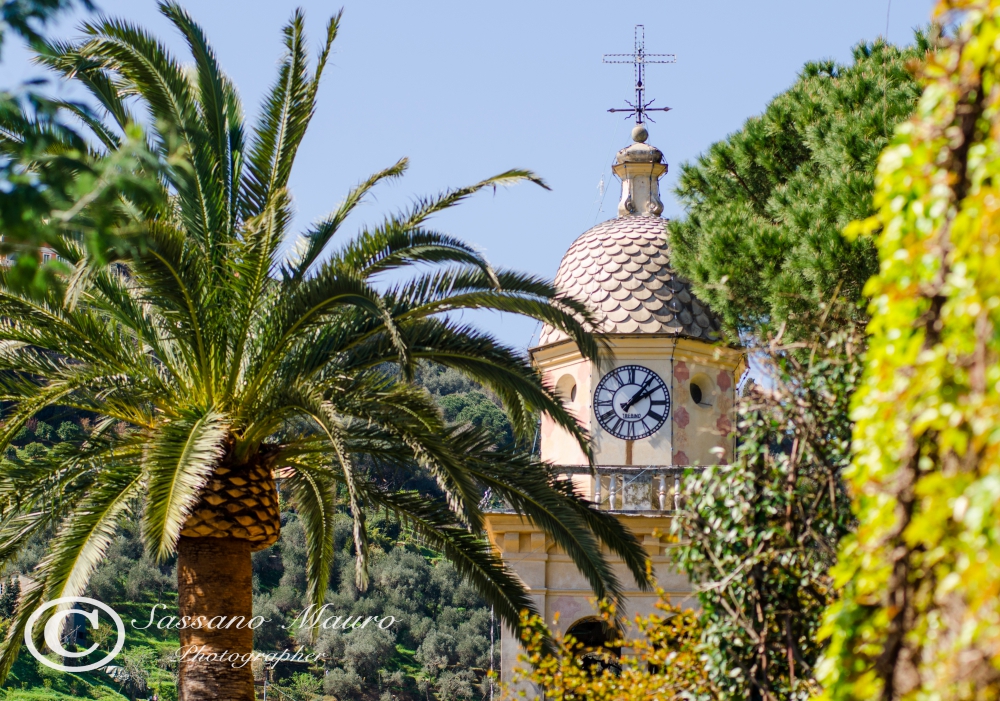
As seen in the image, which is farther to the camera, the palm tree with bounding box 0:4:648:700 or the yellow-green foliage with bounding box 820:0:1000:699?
the palm tree with bounding box 0:4:648:700

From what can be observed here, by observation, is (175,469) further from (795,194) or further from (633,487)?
(633,487)

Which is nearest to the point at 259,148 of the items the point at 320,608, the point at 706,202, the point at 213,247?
the point at 213,247

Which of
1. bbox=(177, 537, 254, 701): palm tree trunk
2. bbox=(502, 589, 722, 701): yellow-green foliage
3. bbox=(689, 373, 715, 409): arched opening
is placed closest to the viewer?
bbox=(502, 589, 722, 701): yellow-green foliage

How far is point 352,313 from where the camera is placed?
451 inches

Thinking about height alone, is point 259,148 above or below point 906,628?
above

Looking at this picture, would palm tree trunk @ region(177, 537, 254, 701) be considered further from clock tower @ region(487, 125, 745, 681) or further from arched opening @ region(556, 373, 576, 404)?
arched opening @ region(556, 373, 576, 404)

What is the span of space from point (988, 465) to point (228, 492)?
26.5 feet

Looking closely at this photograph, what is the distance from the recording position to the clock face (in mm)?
20000

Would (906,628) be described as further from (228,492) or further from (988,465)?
(228,492)

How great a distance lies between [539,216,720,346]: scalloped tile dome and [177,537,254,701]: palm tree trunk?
30.9ft

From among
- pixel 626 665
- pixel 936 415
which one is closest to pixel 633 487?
pixel 626 665

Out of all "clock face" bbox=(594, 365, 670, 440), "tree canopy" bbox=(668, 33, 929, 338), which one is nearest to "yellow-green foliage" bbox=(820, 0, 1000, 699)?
"tree canopy" bbox=(668, 33, 929, 338)

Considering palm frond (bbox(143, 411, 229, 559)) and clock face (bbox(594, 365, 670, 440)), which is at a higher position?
clock face (bbox(594, 365, 670, 440))

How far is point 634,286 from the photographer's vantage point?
20.4 metres
